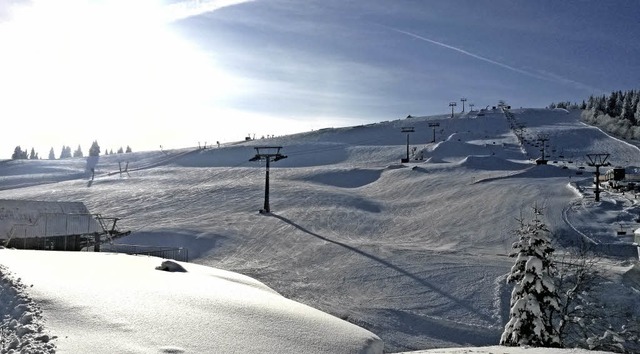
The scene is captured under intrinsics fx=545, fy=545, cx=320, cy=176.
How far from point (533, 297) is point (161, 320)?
1365 cm

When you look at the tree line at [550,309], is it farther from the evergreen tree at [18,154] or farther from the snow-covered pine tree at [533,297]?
the evergreen tree at [18,154]

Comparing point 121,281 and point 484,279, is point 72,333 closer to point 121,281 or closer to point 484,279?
point 121,281

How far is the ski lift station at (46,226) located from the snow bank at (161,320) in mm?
19804

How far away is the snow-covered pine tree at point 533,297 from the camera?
19047 millimetres

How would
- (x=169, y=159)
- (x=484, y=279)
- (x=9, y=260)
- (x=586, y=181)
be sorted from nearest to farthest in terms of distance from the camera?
(x=9, y=260) < (x=484, y=279) < (x=586, y=181) < (x=169, y=159)

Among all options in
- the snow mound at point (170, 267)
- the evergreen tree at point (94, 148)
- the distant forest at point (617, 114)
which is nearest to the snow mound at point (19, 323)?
the snow mound at point (170, 267)

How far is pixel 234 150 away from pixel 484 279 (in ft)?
Result: 298

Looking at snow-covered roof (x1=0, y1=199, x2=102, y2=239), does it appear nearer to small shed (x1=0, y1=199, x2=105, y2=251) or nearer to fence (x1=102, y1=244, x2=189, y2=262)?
small shed (x1=0, y1=199, x2=105, y2=251)

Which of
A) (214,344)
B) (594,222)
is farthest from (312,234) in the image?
(214,344)

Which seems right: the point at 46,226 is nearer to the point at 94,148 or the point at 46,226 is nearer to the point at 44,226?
the point at 44,226

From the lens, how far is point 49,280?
13.5 metres

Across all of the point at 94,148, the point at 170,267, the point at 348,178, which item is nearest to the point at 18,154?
the point at 94,148

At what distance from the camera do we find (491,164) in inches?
3051

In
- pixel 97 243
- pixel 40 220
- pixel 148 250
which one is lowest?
pixel 148 250
